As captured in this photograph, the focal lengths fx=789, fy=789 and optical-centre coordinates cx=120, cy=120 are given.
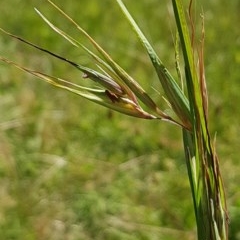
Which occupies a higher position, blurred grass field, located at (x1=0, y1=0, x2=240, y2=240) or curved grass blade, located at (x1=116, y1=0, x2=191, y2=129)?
blurred grass field, located at (x1=0, y1=0, x2=240, y2=240)

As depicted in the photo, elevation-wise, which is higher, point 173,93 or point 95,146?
point 95,146

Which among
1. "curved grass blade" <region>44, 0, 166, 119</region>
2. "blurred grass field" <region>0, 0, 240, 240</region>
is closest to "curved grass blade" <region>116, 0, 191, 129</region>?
"curved grass blade" <region>44, 0, 166, 119</region>

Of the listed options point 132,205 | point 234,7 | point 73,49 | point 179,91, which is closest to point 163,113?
point 179,91

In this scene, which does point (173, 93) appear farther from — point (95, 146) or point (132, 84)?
point (95, 146)

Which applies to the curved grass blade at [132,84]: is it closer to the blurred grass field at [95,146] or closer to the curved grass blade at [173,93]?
the curved grass blade at [173,93]

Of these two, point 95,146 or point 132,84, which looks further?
point 95,146

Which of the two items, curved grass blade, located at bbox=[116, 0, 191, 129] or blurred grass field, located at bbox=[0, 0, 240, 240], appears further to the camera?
blurred grass field, located at bbox=[0, 0, 240, 240]

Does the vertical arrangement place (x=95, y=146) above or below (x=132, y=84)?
above

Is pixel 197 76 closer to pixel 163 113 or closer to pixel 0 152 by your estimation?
pixel 163 113

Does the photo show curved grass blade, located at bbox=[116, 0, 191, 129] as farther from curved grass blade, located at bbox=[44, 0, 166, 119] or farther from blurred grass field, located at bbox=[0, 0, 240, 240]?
blurred grass field, located at bbox=[0, 0, 240, 240]

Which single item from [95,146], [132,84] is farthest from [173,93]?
[95,146]

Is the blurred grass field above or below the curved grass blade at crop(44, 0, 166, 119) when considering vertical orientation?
above
